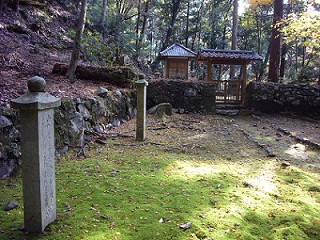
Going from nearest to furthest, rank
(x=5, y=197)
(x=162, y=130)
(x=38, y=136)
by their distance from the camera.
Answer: (x=38, y=136) → (x=5, y=197) → (x=162, y=130)

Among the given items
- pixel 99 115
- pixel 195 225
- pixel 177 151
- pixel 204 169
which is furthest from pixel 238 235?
pixel 99 115

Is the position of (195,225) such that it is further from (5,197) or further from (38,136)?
(5,197)

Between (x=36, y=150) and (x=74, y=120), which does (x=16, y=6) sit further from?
(x=36, y=150)

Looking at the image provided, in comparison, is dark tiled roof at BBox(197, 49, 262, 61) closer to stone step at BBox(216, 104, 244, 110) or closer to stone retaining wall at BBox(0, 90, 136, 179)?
stone step at BBox(216, 104, 244, 110)

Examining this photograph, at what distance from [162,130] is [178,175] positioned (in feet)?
11.5

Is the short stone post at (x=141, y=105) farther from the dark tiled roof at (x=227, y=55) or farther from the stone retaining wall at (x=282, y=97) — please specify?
the stone retaining wall at (x=282, y=97)

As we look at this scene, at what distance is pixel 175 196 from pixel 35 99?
2062 mm

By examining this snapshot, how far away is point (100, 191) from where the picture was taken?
335cm

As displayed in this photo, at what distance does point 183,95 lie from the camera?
10914 millimetres

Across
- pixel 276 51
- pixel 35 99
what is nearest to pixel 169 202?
pixel 35 99

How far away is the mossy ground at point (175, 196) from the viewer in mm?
2623

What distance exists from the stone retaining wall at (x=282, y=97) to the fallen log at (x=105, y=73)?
5380 mm

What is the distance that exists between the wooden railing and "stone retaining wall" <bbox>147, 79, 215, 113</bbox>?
1119 mm

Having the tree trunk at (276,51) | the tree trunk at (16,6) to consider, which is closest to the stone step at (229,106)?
the tree trunk at (276,51)
